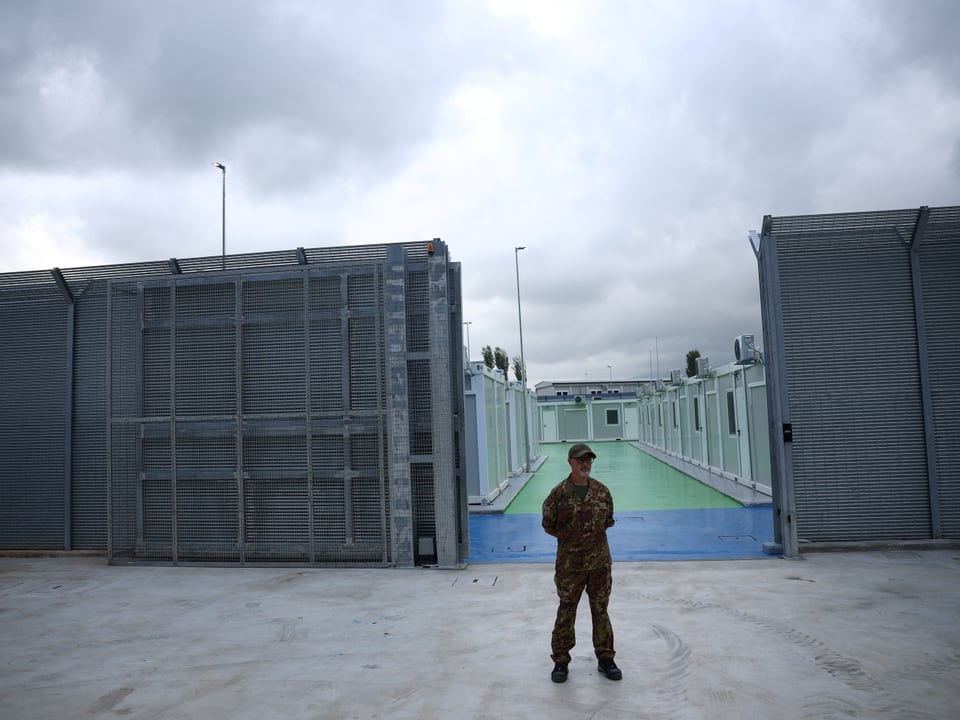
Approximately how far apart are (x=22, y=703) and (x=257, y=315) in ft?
17.5

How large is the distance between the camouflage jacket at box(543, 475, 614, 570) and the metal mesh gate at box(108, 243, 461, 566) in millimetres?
3729

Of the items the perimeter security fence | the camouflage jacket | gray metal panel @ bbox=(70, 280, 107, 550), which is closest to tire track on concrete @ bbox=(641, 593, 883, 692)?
the camouflage jacket

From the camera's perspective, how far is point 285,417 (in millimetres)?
8758

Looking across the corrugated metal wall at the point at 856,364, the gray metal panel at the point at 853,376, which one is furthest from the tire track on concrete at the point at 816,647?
the gray metal panel at the point at 853,376

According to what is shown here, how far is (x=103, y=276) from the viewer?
985 cm

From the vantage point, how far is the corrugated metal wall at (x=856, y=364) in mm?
8438

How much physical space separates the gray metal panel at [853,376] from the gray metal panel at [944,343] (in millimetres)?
207

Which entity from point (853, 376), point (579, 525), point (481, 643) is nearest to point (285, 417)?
point (481, 643)

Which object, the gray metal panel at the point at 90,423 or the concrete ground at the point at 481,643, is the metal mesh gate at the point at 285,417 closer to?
the concrete ground at the point at 481,643

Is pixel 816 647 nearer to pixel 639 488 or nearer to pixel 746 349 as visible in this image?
pixel 746 349

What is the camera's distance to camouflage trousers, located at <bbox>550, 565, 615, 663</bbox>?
4582mm

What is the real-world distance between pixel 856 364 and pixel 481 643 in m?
6.20

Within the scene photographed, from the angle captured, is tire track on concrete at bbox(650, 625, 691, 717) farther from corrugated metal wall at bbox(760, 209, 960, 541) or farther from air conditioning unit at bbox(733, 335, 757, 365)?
air conditioning unit at bbox(733, 335, 757, 365)

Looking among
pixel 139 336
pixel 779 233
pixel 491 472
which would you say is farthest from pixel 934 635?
pixel 491 472
